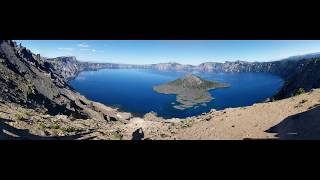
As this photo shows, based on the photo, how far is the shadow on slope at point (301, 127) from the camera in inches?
650

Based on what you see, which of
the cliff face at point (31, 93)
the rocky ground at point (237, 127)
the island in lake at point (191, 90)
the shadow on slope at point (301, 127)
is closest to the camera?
the shadow on slope at point (301, 127)

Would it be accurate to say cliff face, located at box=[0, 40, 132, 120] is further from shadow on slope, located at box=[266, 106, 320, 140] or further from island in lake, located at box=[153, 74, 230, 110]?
island in lake, located at box=[153, 74, 230, 110]

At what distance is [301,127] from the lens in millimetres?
18219

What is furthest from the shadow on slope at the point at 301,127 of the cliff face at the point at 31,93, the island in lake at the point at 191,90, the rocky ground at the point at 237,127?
the island in lake at the point at 191,90

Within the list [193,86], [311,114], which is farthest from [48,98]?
[193,86]

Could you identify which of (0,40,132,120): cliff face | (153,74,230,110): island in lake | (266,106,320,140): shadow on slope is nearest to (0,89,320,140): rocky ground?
(266,106,320,140): shadow on slope

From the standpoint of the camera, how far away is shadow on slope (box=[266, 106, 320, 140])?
54.2 feet

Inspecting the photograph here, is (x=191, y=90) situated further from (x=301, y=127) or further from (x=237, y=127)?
(x=301, y=127)

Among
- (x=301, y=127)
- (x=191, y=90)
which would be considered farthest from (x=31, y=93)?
(x=191, y=90)

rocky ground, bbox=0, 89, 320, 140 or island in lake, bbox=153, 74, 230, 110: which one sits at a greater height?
rocky ground, bbox=0, 89, 320, 140

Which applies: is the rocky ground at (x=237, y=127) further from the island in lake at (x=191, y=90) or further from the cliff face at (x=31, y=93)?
the island in lake at (x=191, y=90)
